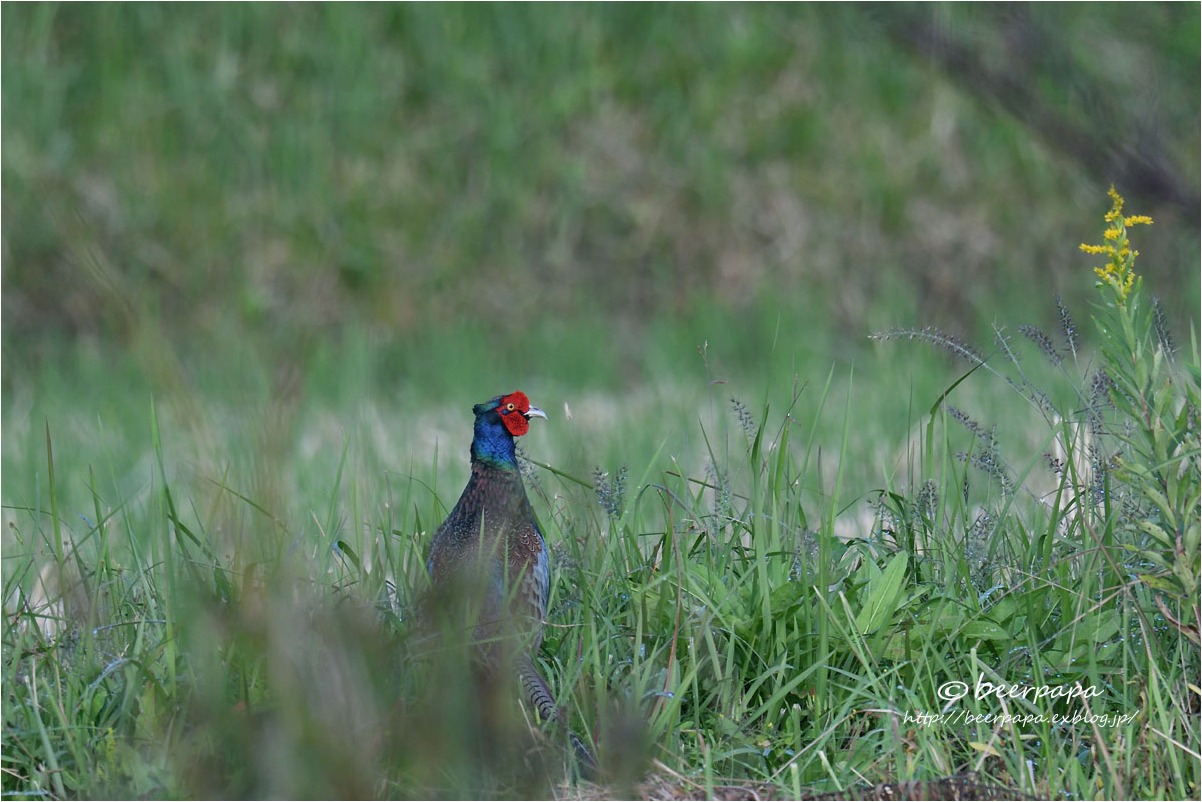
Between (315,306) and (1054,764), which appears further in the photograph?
(1054,764)

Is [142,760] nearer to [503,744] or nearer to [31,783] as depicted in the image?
[31,783]

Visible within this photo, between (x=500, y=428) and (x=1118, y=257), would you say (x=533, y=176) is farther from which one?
(x=1118, y=257)

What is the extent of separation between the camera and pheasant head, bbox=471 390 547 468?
2.62 metres

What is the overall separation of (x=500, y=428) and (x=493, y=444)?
40 mm

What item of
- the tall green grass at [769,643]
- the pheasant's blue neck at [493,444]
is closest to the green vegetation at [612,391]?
the tall green grass at [769,643]

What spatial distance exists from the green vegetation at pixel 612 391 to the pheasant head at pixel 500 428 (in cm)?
10

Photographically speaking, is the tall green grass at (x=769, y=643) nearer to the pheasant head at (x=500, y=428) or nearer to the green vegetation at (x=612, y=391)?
the green vegetation at (x=612, y=391)

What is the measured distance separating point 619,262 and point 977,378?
2.38 metres

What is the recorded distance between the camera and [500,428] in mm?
2650

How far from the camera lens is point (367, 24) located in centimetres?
791

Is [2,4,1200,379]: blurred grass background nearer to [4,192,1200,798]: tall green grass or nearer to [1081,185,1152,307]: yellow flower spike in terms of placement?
[4,192,1200,798]: tall green grass

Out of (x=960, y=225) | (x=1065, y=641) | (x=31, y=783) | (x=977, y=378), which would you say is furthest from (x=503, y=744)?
(x=960, y=225)

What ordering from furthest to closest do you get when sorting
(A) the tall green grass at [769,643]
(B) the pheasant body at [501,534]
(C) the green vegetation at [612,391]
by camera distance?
1. (B) the pheasant body at [501,534]
2. (A) the tall green grass at [769,643]
3. (C) the green vegetation at [612,391]

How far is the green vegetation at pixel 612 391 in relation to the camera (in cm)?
189
